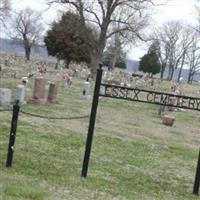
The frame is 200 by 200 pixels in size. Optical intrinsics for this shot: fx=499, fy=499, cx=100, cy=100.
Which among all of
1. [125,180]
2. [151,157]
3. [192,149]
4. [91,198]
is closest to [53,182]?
[91,198]

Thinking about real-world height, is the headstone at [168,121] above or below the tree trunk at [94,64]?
below

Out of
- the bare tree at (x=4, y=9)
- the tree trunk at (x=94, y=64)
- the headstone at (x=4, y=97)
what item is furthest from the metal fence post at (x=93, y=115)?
the bare tree at (x=4, y=9)

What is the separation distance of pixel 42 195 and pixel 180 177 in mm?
3396

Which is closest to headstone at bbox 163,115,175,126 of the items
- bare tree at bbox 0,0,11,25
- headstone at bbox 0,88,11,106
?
headstone at bbox 0,88,11,106

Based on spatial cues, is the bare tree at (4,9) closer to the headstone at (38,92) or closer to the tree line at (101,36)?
the tree line at (101,36)

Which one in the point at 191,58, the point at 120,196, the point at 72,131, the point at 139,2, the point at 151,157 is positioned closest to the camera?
the point at 120,196

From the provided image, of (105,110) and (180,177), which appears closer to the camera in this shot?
(180,177)

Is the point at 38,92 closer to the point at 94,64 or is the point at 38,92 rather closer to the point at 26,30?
the point at 94,64

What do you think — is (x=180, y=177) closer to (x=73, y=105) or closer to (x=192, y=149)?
(x=192, y=149)

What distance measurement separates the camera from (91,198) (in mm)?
6066

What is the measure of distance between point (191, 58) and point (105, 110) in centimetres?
8007

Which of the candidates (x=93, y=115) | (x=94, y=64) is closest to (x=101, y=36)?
(x=94, y=64)

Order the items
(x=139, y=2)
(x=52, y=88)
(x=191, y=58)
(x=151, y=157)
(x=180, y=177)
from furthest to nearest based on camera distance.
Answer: (x=191, y=58) → (x=139, y=2) → (x=52, y=88) → (x=151, y=157) → (x=180, y=177)

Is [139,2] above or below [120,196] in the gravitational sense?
above
